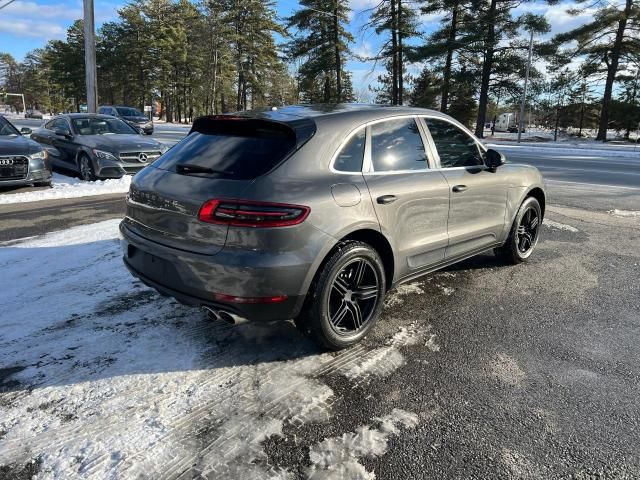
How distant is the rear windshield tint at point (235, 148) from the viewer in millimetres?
2928

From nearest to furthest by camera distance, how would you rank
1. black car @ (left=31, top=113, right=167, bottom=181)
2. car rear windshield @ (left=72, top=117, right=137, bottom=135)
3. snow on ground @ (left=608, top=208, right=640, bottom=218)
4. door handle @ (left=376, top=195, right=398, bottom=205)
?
door handle @ (left=376, top=195, right=398, bottom=205) → snow on ground @ (left=608, top=208, right=640, bottom=218) → black car @ (left=31, top=113, right=167, bottom=181) → car rear windshield @ (left=72, top=117, right=137, bottom=135)

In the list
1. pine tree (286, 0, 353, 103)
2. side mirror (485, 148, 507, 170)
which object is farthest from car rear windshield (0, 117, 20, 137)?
pine tree (286, 0, 353, 103)

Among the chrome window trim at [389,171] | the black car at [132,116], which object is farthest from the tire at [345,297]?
the black car at [132,116]

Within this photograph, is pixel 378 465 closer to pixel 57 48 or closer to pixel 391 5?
pixel 391 5

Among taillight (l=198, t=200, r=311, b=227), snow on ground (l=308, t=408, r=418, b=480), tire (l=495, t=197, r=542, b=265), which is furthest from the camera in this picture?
→ tire (l=495, t=197, r=542, b=265)

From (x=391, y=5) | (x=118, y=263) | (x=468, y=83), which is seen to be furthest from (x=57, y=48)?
(x=118, y=263)

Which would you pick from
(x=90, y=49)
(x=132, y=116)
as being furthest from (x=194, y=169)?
(x=132, y=116)

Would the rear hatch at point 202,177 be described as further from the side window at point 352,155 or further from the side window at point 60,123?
the side window at point 60,123

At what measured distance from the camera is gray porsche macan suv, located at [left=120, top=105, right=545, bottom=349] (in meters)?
2.74

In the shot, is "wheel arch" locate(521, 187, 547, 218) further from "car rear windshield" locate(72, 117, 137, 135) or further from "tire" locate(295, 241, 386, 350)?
"car rear windshield" locate(72, 117, 137, 135)

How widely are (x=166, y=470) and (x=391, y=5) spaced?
38786mm

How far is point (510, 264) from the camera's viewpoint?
525cm

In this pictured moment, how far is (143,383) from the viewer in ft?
9.20

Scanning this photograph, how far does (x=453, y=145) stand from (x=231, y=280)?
2.54 metres
